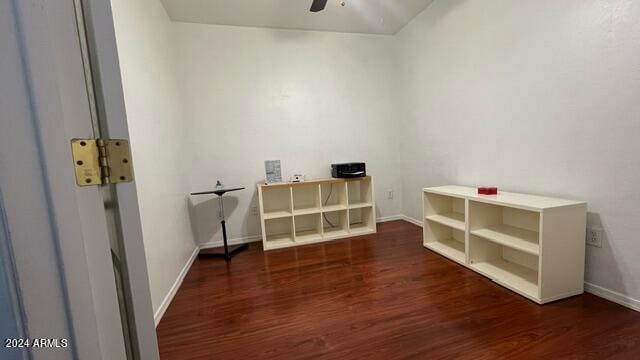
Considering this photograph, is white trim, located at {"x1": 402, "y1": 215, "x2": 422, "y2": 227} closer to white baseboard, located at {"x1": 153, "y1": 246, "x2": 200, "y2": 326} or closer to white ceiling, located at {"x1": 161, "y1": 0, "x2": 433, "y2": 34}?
white ceiling, located at {"x1": 161, "y1": 0, "x2": 433, "y2": 34}

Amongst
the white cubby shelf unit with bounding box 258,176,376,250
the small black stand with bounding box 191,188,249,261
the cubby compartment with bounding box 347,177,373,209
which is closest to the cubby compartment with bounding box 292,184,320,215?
the white cubby shelf unit with bounding box 258,176,376,250

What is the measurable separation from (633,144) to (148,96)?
10.4 ft

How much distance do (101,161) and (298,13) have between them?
3.04 metres

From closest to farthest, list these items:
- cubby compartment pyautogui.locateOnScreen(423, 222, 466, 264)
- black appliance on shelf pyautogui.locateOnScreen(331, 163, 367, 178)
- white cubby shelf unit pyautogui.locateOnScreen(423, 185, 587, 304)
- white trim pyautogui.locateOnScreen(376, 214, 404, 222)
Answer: white cubby shelf unit pyautogui.locateOnScreen(423, 185, 587, 304), cubby compartment pyautogui.locateOnScreen(423, 222, 466, 264), black appliance on shelf pyautogui.locateOnScreen(331, 163, 367, 178), white trim pyautogui.locateOnScreen(376, 214, 404, 222)

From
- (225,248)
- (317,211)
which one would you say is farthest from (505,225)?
(225,248)

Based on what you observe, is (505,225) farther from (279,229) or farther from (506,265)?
(279,229)

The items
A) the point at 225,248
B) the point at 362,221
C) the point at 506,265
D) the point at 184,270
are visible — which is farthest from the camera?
the point at 362,221

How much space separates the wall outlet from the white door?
8.33ft

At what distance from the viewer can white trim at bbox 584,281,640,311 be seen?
1602mm

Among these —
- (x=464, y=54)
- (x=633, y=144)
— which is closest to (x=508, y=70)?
(x=464, y=54)

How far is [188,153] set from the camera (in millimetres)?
3115

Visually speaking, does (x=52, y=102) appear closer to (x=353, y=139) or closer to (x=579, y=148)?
(x=579, y=148)

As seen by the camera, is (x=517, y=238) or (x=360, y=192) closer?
(x=517, y=238)

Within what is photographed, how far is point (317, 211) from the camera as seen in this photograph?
3195 millimetres
